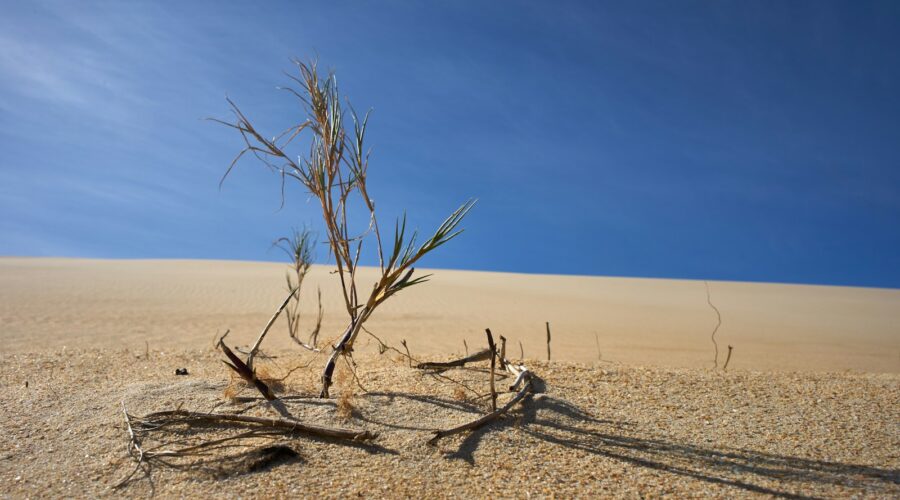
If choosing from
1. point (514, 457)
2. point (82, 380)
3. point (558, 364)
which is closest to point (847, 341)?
point (558, 364)

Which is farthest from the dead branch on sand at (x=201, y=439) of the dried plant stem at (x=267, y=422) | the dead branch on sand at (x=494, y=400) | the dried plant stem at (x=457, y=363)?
the dried plant stem at (x=457, y=363)

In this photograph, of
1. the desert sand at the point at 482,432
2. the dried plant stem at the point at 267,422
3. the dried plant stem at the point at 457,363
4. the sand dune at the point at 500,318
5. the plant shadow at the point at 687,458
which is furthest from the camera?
the sand dune at the point at 500,318

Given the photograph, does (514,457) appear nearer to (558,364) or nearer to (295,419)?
(295,419)

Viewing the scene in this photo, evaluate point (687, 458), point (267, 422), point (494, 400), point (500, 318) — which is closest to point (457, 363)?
point (494, 400)

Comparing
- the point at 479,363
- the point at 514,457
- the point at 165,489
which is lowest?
the point at 165,489

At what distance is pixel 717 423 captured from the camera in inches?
135

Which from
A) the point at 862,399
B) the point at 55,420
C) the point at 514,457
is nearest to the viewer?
the point at 514,457

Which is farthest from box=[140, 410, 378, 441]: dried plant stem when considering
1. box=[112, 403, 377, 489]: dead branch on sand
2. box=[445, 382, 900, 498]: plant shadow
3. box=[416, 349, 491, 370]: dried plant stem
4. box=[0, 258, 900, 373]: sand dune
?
box=[0, 258, 900, 373]: sand dune

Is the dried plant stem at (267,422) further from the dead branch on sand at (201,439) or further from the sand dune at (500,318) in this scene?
the sand dune at (500,318)

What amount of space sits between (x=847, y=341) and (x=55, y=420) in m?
13.9

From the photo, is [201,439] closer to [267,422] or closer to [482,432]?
[267,422]

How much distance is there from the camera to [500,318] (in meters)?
14.1

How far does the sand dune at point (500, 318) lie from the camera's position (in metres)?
9.12

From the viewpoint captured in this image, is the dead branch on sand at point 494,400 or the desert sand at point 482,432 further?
the dead branch on sand at point 494,400
